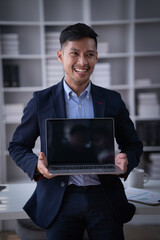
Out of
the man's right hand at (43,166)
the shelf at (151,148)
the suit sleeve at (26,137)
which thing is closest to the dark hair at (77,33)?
the suit sleeve at (26,137)

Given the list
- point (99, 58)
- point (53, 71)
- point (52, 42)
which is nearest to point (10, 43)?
point (52, 42)

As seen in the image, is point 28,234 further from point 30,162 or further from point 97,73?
A: point 97,73

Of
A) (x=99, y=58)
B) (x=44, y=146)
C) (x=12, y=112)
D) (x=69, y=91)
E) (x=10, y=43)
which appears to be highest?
(x=10, y=43)

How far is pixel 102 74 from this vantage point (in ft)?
10.8

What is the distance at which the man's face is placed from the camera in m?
1.20

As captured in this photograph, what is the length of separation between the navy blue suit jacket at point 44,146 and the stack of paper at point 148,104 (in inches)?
83.4

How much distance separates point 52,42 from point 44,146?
2.41 m

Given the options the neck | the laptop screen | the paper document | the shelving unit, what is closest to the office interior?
the shelving unit

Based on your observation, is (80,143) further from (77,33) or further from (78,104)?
(77,33)

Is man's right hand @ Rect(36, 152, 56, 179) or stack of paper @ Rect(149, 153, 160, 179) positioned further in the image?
stack of paper @ Rect(149, 153, 160, 179)

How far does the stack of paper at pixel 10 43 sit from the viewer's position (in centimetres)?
322

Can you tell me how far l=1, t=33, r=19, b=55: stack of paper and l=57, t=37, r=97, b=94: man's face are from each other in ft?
7.23

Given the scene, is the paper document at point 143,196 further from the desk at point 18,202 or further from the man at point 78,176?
the man at point 78,176

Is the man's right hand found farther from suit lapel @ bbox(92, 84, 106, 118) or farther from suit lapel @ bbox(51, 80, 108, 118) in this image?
suit lapel @ bbox(92, 84, 106, 118)
